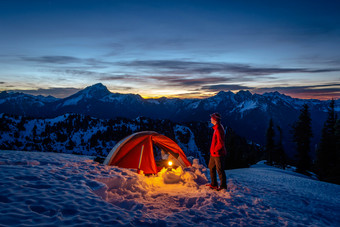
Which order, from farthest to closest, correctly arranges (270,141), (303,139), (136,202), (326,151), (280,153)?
(270,141) < (280,153) < (303,139) < (326,151) < (136,202)

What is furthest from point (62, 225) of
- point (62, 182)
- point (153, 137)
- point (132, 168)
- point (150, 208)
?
point (153, 137)

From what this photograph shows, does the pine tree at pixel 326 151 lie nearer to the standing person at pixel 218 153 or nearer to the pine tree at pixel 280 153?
the pine tree at pixel 280 153

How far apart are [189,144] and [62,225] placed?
189 metres

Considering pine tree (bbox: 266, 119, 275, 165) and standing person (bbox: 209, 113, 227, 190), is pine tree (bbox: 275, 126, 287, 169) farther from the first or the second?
standing person (bbox: 209, 113, 227, 190)

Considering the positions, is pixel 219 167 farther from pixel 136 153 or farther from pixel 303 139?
pixel 303 139

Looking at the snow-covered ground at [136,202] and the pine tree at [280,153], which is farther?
the pine tree at [280,153]

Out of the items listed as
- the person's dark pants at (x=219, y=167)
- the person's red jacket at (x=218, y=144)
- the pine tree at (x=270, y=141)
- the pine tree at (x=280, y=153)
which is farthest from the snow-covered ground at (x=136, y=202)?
the pine tree at (x=270, y=141)

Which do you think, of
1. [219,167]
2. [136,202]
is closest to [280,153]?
[219,167]

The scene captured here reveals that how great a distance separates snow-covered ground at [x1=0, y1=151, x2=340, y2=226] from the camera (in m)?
4.82

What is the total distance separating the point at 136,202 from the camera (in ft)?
20.9

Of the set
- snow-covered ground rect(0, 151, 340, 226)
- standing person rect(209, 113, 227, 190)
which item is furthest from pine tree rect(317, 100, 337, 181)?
standing person rect(209, 113, 227, 190)

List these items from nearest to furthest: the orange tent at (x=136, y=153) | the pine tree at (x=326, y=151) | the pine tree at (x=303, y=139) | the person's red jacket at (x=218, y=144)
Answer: the person's red jacket at (x=218, y=144)
the orange tent at (x=136, y=153)
the pine tree at (x=326, y=151)
the pine tree at (x=303, y=139)

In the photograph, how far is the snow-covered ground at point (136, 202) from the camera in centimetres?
482

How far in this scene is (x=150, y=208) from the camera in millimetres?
6141
